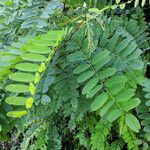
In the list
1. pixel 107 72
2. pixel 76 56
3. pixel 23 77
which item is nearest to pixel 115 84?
pixel 107 72

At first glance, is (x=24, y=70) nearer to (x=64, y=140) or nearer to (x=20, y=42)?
(x=20, y=42)

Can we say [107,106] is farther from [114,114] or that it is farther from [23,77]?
[23,77]

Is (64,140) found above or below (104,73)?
below

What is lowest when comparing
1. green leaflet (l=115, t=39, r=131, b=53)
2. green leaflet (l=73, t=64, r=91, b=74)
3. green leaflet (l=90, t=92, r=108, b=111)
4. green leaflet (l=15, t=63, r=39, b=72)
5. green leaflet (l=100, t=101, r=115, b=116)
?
green leaflet (l=100, t=101, r=115, b=116)

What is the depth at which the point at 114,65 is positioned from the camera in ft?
3.79

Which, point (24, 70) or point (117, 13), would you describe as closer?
point (24, 70)

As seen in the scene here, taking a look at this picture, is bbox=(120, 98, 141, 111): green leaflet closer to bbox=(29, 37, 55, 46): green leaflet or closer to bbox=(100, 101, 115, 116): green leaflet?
bbox=(100, 101, 115, 116): green leaflet

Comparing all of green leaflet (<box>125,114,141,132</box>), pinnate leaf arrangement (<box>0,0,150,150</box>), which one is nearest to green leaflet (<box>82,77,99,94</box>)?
pinnate leaf arrangement (<box>0,0,150,150</box>)

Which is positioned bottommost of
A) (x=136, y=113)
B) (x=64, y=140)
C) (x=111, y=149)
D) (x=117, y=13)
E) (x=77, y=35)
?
(x=64, y=140)

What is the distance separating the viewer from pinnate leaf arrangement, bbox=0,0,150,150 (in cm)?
97

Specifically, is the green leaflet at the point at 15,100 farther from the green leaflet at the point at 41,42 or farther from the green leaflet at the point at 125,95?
the green leaflet at the point at 125,95

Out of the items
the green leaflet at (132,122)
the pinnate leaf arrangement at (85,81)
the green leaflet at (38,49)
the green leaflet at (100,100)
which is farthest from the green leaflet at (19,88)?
the green leaflet at (132,122)

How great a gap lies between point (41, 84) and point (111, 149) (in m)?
0.52

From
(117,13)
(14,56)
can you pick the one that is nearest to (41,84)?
(14,56)
